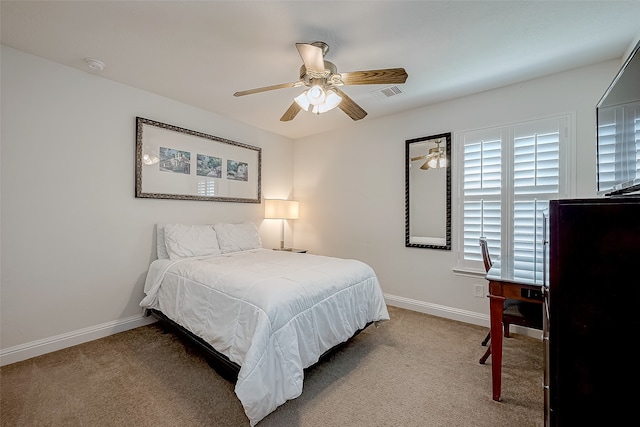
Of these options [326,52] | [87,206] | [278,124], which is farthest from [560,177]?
[87,206]

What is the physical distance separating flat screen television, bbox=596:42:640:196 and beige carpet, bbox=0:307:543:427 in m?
1.47

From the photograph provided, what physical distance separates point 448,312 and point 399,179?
5.70 feet

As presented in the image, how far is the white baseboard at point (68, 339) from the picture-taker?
2254mm

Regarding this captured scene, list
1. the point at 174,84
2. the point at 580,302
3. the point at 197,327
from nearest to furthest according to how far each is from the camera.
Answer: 1. the point at 580,302
2. the point at 197,327
3. the point at 174,84

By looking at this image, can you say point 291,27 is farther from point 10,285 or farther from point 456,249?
point 10,285

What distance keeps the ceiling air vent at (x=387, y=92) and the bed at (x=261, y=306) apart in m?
1.89

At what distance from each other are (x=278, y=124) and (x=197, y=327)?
3.02 metres

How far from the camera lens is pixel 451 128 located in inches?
127

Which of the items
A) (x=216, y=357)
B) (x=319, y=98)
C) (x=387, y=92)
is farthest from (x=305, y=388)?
(x=387, y=92)

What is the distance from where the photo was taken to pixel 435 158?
131 inches

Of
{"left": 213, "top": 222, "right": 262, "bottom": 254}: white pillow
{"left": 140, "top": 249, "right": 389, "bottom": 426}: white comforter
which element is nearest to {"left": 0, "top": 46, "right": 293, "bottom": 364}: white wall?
{"left": 140, "top": 249, "right": 389, "bottom": 426}: white comforter

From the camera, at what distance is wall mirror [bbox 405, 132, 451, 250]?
3.26 m

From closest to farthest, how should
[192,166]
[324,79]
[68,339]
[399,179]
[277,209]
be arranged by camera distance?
1. [324,79]
2. [68,339]
3. [192,166]
4. [399,179]
5. [277,209]

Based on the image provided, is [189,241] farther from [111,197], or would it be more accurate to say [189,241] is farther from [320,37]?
[320,37]
